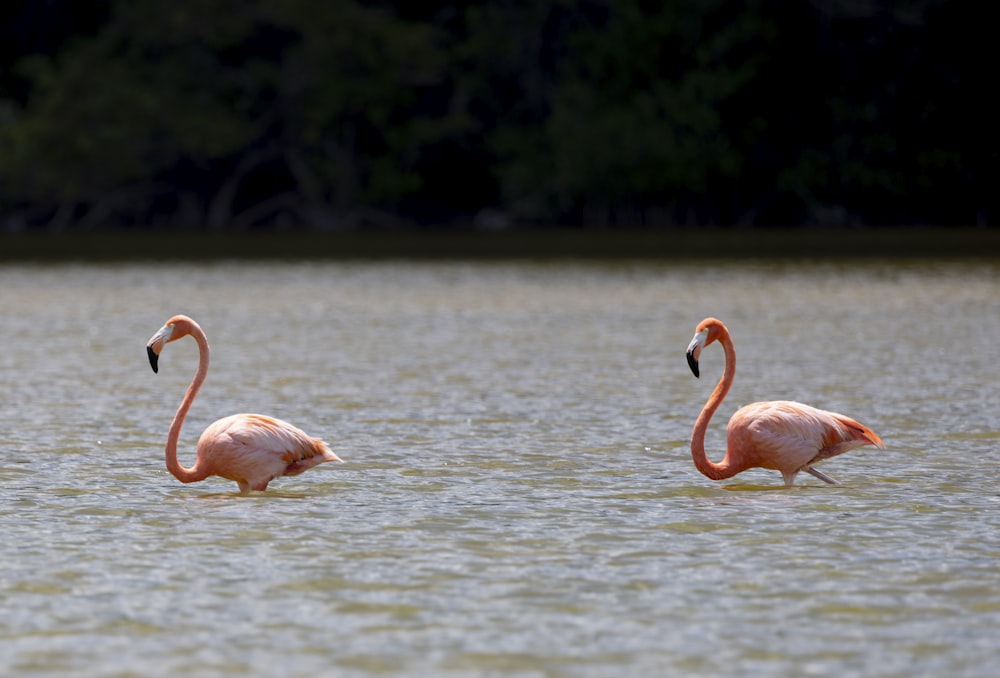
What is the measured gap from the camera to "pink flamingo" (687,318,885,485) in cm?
898

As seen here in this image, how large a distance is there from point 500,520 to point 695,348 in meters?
1.43

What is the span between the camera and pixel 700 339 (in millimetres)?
9125

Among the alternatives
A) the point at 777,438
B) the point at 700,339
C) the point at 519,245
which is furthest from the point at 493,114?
the point at 777,438

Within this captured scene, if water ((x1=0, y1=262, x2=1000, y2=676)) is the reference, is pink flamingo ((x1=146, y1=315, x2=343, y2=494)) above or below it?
above

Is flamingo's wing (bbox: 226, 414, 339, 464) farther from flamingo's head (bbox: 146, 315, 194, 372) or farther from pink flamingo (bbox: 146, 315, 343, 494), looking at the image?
flamingo's head (bbox: 146, 315, 194, 372)

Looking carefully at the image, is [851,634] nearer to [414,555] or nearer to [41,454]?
[414,555]

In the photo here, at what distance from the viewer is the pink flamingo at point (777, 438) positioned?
29.5 ft

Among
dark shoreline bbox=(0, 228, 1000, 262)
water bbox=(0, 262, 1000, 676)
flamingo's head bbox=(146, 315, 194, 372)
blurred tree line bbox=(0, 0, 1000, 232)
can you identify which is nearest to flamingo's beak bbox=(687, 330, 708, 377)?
water bbox=(0, 262, 1000, 676)

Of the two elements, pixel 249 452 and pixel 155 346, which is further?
pixel 155 346

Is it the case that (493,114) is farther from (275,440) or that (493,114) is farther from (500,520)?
(500,520)

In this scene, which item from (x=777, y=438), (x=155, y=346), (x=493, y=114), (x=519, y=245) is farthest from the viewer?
(x=493, y=114)

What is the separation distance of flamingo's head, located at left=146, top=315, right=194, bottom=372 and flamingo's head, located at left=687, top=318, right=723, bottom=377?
7.95 ft

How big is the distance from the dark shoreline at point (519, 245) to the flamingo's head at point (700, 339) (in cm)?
2722

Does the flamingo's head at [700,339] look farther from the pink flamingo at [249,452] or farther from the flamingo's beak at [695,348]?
the pink flamingo at [249,452]
